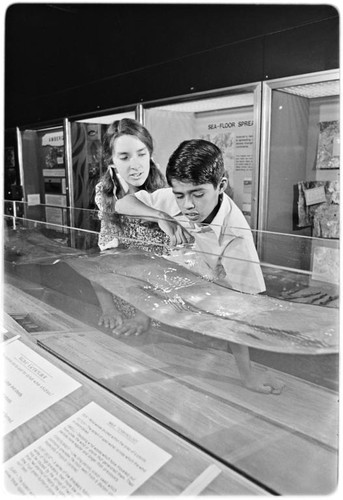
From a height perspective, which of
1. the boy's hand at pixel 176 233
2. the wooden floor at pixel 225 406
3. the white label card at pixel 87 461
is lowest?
the white label card at pixel 87 461

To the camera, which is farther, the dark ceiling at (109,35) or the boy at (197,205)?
the dark ceiling at (109,35)

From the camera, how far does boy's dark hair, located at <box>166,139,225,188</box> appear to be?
3004 millimetres

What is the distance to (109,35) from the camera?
3.61 metres

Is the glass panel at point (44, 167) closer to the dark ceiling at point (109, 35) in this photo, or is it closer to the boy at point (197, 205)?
the dark ceiling at point (109, 35)

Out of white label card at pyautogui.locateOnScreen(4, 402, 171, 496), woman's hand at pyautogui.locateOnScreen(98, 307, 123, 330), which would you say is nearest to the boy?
woman's hand at pyautogui.locateOnScreen(98, 307, 123, 330)

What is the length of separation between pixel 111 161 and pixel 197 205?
951 millimetres

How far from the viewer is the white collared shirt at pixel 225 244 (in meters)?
1.02

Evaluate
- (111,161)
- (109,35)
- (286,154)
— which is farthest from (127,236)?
(109,35)

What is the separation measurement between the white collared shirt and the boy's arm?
3 centimetres

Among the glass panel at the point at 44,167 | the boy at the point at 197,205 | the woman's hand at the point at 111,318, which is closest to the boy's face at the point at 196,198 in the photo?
the boy at the point at 197,205

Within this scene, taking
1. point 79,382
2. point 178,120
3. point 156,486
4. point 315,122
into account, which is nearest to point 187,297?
point 79,382

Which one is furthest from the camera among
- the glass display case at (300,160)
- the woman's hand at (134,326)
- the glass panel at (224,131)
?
the glass panel at (224,131)

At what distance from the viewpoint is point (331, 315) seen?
0.84m

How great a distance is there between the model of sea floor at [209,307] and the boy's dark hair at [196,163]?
1787 mm
